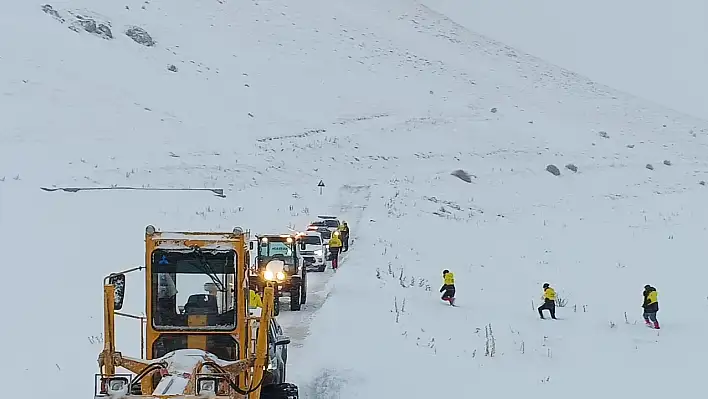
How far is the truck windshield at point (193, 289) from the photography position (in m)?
7.94

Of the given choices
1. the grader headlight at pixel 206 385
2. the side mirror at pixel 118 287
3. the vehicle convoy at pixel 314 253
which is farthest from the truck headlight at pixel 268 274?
the grader headlight at pixel 206 385

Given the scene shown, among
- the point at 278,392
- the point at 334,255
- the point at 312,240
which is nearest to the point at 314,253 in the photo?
the point at 312,240

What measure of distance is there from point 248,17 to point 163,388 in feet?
288

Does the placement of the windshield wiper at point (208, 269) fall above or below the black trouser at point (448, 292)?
above

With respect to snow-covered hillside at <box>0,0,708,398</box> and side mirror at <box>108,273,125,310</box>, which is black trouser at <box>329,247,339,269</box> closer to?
snow-covered hillside at <box>0,0,708,398</box>

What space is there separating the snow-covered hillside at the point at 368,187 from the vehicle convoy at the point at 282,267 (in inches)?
24.7

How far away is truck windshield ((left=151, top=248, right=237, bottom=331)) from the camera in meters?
7.94

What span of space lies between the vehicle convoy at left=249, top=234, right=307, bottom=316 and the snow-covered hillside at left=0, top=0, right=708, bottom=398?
0.63m

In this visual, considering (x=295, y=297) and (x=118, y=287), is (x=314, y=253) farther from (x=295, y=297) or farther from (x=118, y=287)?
(x=118, y=287)

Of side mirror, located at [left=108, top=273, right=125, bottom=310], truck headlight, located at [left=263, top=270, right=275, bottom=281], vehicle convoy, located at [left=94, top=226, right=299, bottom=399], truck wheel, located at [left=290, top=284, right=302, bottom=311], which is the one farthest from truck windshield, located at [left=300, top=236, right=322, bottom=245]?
side mirror, located at [left=108, top=273, right=125, bottom=310]

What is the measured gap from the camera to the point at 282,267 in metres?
19.0

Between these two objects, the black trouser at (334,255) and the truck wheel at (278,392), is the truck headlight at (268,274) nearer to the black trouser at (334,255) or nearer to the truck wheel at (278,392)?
the black trouser at (334,255)

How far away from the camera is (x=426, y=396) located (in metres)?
11.3

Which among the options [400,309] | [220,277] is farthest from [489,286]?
[220,277]
